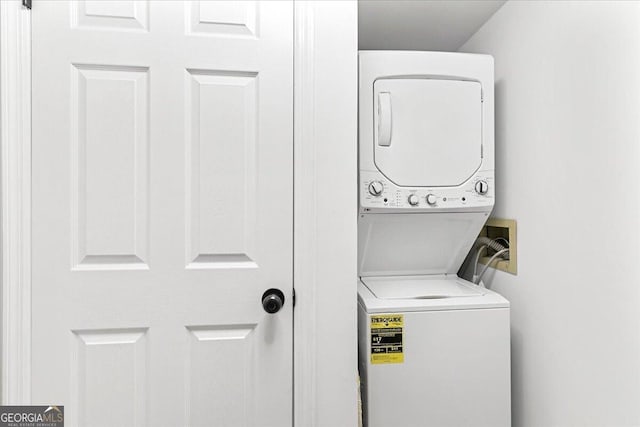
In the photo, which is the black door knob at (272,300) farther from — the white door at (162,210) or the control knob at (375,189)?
the control knob at (375,189)

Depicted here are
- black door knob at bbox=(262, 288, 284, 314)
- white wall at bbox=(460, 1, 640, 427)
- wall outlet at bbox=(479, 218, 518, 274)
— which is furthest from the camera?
wall outlet at bbox=(479, 218, 518, 274)

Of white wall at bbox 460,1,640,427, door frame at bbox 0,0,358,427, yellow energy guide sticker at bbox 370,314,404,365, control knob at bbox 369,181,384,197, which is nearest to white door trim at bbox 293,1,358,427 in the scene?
door frame at bbox 0,0,358,427

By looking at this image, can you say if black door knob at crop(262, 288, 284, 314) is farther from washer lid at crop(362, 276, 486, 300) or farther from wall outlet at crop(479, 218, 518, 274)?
wall outlet at crop(479, 218, 518, 274)

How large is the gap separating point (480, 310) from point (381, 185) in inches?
22.7

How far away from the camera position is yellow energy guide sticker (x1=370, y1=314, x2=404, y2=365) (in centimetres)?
132

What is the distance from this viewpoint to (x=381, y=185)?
57.3 inches

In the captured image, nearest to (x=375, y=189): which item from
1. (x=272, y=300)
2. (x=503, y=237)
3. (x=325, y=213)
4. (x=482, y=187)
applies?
(x=325, y=213)

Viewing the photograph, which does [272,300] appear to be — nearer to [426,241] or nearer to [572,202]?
[426,241]

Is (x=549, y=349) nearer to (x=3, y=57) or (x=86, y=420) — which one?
(x=86, y=420)

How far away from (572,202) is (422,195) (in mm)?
489

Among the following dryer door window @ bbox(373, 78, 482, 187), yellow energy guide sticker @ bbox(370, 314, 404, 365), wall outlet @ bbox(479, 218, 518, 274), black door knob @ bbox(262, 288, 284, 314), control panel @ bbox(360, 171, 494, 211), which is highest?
dryer door window @ bbox(373, 78, 482, 187)

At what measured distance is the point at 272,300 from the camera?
1172 millimetres

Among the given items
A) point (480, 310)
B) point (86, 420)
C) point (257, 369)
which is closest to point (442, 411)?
point (480, 310)

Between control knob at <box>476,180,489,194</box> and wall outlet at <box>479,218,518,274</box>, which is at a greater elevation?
control knob at <box>476,180,489,194</box>
